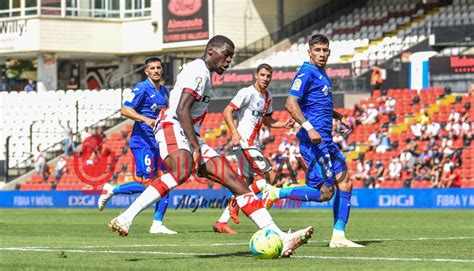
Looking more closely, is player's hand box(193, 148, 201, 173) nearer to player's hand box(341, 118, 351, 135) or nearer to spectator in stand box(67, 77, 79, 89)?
player's hand box(341, 118, 351, 135)

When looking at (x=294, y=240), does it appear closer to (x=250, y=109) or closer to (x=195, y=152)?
(x=195, y=152)

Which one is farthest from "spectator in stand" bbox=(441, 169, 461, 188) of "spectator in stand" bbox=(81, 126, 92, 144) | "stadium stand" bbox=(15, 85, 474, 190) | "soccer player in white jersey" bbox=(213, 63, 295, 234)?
"spectator in stand" bbox=(81, 126, 92, 144)

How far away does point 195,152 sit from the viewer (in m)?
11.1

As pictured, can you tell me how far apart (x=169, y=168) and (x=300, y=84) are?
2691 millimetres

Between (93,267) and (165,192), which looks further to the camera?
(165,192)

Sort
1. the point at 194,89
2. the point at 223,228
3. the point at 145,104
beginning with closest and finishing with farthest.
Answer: the point at 194,89 → the point at 223,228 → the point at 145,104

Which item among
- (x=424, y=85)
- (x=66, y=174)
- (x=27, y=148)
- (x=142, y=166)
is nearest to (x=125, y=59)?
(x=27, y=148)

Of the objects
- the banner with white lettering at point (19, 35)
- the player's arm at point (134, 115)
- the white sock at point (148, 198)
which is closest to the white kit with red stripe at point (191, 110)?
the white sock at point (148, 198)

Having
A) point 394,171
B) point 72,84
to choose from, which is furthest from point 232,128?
point 72,84

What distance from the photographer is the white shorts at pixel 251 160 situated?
1811 centimetres

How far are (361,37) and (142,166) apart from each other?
32.9 m

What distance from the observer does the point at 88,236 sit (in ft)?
53.1

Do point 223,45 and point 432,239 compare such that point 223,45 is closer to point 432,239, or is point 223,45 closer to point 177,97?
point 177,97

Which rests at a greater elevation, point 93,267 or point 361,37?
point 361,37
